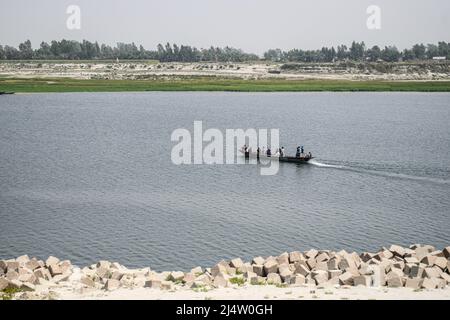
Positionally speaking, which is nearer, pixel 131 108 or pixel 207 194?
pixel 207 194

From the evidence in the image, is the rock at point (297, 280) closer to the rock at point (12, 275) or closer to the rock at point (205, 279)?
the rock at point (205, 279)

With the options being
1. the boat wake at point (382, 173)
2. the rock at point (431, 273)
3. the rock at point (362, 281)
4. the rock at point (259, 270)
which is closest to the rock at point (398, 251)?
the rock at point (431, 273)

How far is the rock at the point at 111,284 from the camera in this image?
24.3 meters

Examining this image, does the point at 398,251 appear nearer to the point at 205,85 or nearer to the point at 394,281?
the point at 394,281

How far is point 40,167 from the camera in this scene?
192 feet

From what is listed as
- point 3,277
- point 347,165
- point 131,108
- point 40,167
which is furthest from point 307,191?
point 131,108

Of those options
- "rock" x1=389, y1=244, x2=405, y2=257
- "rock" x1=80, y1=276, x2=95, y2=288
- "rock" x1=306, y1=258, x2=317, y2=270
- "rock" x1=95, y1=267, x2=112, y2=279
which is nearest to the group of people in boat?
"rock" x1=389, y1=244, x2=405, y2=257

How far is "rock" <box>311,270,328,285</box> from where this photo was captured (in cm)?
2488

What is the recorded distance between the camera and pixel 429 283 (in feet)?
79.3

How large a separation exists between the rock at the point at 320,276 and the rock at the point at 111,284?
7.04m

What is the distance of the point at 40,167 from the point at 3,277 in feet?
111

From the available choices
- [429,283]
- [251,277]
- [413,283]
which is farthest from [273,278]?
[429,283]

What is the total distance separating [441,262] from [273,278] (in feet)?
22.4
